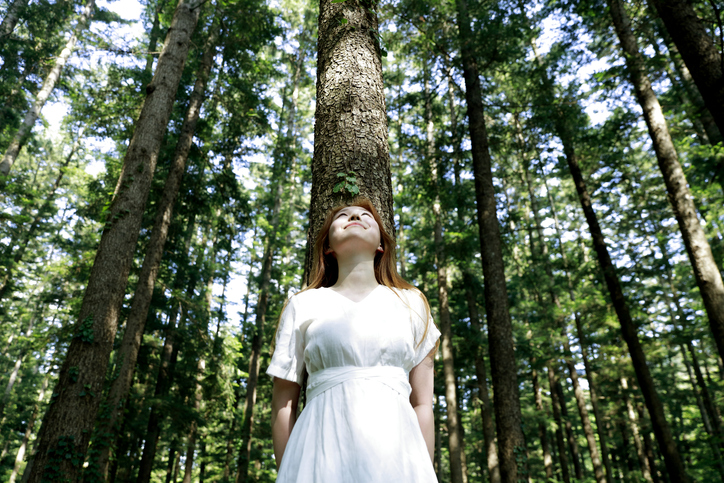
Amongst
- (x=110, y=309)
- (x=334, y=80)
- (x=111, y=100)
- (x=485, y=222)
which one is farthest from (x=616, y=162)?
(x=111, y=100)

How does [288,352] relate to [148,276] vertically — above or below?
below

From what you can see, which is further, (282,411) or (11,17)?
(11,17)

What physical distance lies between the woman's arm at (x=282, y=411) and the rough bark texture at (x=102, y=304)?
4463 mm

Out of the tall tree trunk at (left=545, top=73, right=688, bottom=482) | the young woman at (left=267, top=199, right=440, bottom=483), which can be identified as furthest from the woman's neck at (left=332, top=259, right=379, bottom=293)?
the tall tree trunk at (left=545, top=73, right=688, bottom=482)

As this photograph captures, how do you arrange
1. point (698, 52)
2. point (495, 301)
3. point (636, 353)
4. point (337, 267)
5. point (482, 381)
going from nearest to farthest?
point (337, 267)
point (698, 52)
point (495, 301)
point (636, 353)
point (482, 381)

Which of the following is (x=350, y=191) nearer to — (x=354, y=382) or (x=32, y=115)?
(x=354, y=382)

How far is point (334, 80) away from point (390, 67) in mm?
19276

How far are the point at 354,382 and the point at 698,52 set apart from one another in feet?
18.0

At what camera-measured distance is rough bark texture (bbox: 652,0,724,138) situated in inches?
172

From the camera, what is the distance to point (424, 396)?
5.99ft

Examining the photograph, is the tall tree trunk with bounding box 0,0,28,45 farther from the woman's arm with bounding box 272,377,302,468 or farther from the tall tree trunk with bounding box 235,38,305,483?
the woman's arm with bounding box 272,377,302,468

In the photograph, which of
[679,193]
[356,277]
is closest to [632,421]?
[679,193]

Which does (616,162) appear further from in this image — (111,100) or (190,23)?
(111,100)

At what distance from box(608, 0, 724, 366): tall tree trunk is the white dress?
15.7 feet
